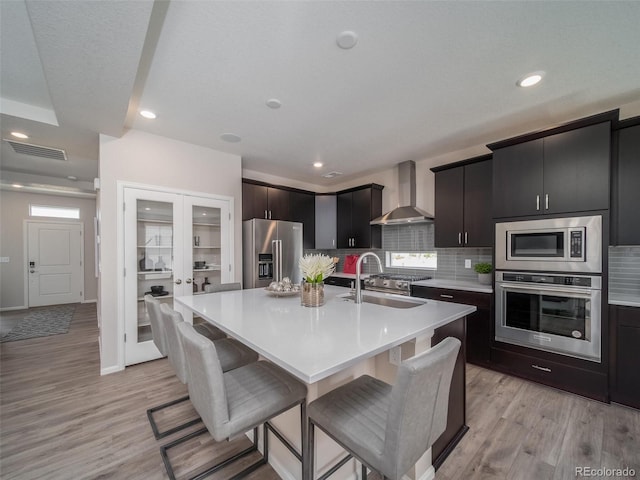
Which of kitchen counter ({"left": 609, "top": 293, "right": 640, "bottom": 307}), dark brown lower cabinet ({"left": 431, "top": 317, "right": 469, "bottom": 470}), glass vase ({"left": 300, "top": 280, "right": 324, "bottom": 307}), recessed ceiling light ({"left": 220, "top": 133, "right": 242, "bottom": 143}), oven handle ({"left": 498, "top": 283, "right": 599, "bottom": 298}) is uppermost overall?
recessed ceiling light ({"left": 220, "top": 133, "right": 242, "bottom": 143})

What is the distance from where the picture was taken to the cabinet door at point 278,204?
433 cm

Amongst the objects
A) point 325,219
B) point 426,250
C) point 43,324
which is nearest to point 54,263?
point 43,324

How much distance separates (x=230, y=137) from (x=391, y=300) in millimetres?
2629

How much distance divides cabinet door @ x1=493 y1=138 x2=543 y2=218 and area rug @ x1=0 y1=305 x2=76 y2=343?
6546 mm

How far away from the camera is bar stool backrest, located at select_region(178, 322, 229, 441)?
1.01 meters

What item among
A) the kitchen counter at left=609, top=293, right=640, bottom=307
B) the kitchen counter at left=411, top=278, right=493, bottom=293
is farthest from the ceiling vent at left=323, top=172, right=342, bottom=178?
the kitchen counter at left=609, top=293, right=640, bottom=307

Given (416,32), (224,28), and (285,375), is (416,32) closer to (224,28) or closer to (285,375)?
(224,28)

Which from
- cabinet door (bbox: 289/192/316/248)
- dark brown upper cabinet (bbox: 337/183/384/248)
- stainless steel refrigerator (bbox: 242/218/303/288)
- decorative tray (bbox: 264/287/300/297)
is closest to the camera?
decorative tray (bbox: 264/287/300/297)

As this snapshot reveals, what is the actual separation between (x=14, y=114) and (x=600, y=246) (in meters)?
5.45

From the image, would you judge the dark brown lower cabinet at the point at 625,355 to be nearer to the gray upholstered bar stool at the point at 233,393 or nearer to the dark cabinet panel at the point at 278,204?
the gray upholstered bar stool at the point at 233,393

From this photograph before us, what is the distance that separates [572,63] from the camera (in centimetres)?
187

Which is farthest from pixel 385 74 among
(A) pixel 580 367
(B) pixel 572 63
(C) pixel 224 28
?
(A) pixel 580 367

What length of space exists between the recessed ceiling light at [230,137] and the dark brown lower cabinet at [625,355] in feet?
13.4

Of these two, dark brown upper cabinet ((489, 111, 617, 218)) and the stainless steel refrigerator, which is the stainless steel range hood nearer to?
dark brown upper cabinet ((489, 111, 617, 218))
